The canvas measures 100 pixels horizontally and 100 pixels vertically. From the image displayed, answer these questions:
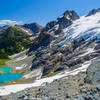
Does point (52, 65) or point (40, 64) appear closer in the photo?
point (52, 65)

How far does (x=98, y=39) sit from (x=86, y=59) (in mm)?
35721

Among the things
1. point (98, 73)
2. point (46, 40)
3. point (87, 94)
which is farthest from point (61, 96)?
point (46, 40)

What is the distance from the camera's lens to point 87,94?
21109mm

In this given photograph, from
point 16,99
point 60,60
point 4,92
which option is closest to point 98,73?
point 16,99

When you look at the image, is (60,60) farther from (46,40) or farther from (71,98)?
(46,40)

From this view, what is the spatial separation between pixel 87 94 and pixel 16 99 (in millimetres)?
14796

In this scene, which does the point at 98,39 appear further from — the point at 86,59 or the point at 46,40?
the point at 46,40

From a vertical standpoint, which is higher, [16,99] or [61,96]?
[16,99]

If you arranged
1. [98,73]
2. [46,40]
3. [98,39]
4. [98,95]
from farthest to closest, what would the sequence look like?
1. [46,40]
2. [98,39]
3. [98,73]
4. [98,95]

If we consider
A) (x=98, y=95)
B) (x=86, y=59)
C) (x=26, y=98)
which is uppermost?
(x=86, y=59)

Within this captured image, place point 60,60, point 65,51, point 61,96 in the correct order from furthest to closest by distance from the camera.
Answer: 1. point 65,51
2. point 60,60
3. point 61,96

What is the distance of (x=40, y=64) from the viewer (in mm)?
→ 111812

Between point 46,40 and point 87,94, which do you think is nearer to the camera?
point 87,94

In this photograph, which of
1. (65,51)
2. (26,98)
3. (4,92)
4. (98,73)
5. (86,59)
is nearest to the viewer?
(26,98)
